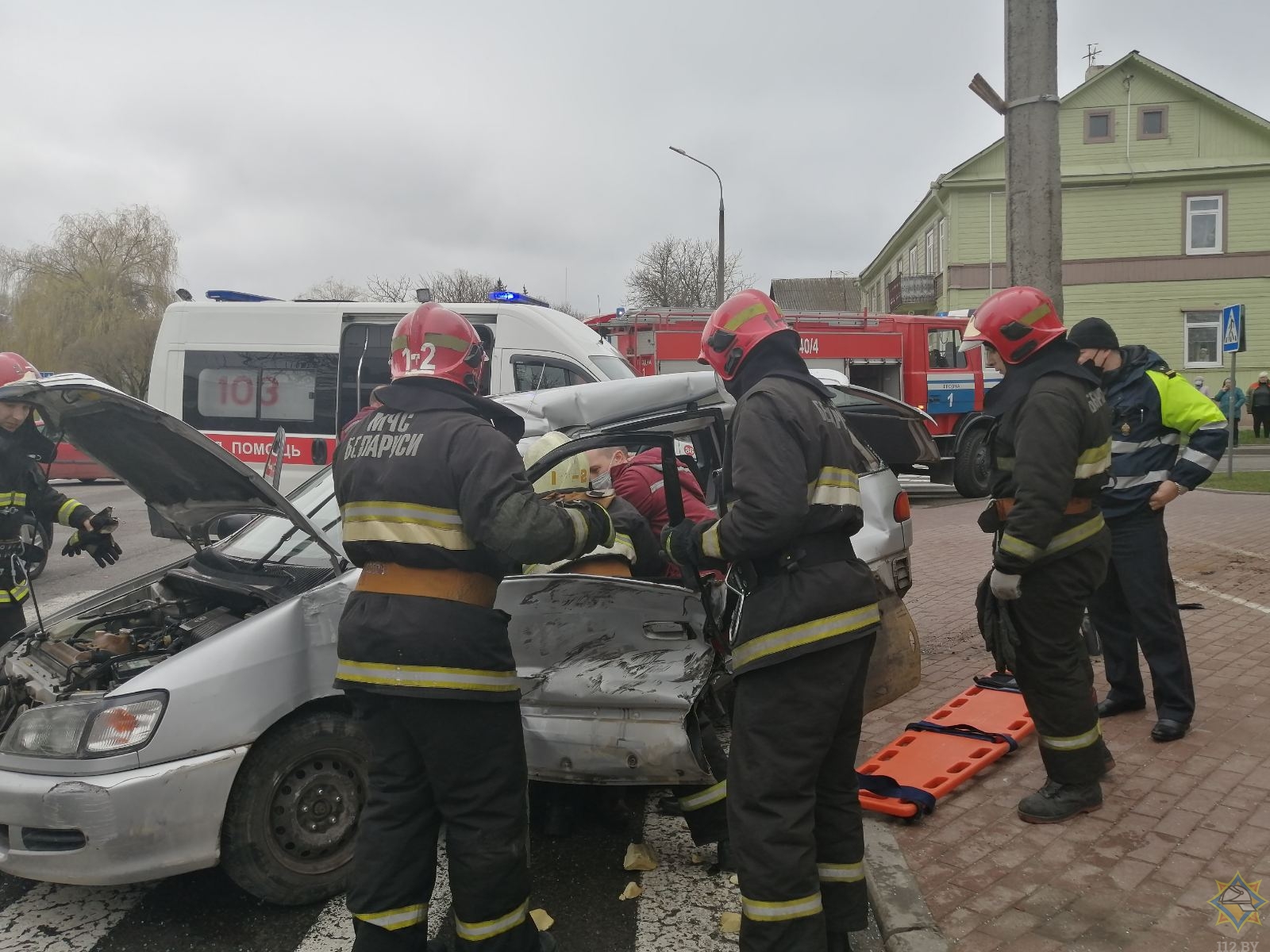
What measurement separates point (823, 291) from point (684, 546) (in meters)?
52.3

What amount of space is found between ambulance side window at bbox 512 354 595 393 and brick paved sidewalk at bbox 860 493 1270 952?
4698 mm

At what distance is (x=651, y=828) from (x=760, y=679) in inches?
57.1

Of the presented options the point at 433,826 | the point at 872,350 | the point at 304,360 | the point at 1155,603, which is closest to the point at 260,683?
the point at 433,826

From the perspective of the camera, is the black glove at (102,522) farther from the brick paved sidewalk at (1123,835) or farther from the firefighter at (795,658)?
the brick paved sidewalk at (1123,835)

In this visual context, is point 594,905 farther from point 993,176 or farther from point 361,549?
point 993,176

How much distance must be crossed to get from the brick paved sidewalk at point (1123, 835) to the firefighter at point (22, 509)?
382 centimetres

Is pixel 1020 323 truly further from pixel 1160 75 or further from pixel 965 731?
pixel 1160 75

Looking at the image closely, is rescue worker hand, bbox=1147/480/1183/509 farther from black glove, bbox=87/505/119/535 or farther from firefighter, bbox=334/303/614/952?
black glove, bbox=87/505/119/535

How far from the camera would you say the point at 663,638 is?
364cm

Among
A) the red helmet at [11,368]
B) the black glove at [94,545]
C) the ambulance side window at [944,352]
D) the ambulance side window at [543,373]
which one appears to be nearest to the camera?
the red helmet at [11,368]

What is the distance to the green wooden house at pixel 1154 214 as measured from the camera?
28781mm

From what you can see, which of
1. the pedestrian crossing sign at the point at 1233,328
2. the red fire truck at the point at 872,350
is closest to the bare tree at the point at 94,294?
the red fire truck at the point at 872,350

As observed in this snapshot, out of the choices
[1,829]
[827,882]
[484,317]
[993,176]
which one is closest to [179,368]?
A: [484,317]

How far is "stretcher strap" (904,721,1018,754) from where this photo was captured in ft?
14.6
